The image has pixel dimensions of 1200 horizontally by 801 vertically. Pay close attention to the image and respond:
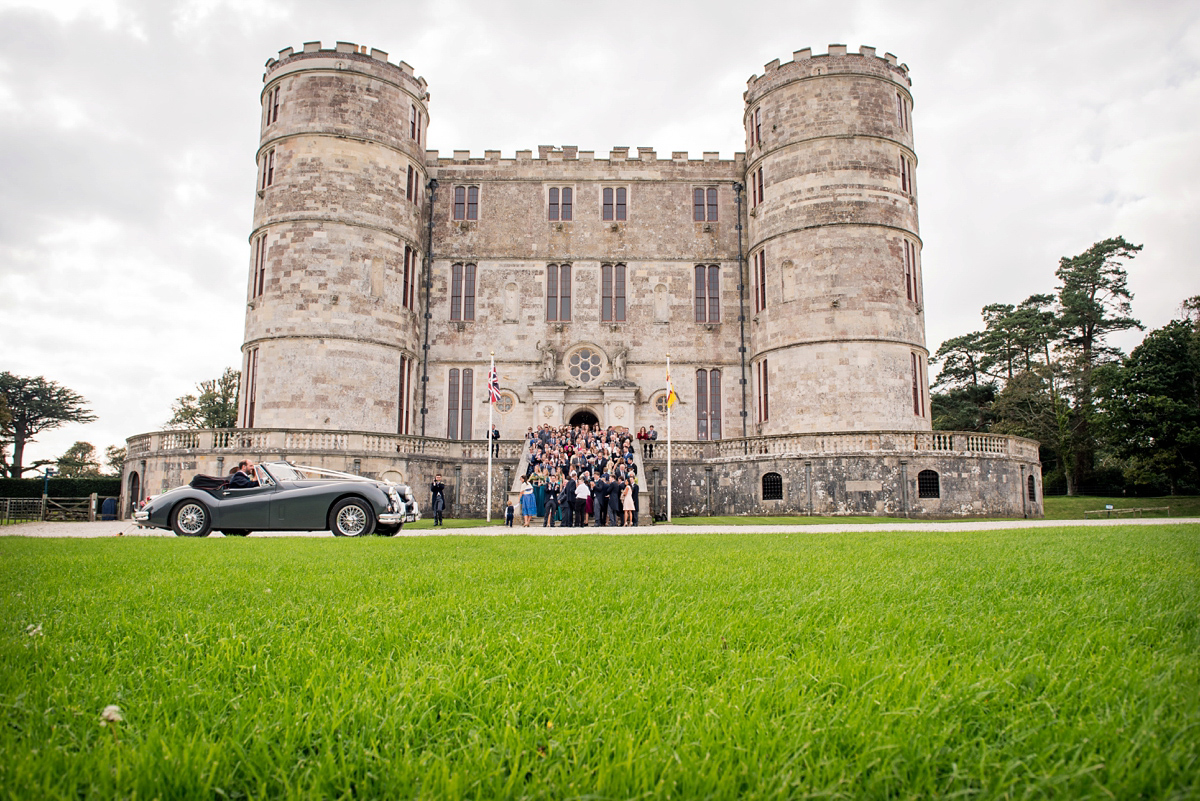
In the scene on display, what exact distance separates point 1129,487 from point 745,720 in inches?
1943

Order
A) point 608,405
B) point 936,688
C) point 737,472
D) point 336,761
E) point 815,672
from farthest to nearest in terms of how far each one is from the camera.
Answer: point 608,405
point 737,472
point 815,672
point 936,688
point 336,761

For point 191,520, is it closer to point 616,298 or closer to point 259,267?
point 259,267

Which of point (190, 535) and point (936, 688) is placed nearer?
point (936, 688)

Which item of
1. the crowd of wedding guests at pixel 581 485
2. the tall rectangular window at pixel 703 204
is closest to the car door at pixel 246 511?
the crowd of wedding guests at pixel 581 485

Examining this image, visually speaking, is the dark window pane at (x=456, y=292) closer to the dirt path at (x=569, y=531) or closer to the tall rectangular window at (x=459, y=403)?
the tall rectangular window at (x=459, y=403)

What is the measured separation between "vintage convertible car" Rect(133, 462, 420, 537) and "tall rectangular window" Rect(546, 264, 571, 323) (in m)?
19.6

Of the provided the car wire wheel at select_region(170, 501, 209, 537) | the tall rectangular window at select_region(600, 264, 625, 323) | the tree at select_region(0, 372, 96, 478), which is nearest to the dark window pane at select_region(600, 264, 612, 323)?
the tall rectangular window at select_region(600, 264, 625, 323)

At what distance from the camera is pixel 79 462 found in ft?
194

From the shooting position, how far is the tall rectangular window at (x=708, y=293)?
32.8 metres

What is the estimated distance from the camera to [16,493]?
32.0 metres

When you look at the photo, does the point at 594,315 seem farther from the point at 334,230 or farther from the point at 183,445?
the point at 183,445

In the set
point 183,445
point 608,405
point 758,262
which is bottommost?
point 183,445

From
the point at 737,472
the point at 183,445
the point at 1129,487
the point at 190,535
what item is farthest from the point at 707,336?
the point at 1129,487

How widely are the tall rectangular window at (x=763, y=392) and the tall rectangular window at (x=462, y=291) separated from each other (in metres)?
12.5
